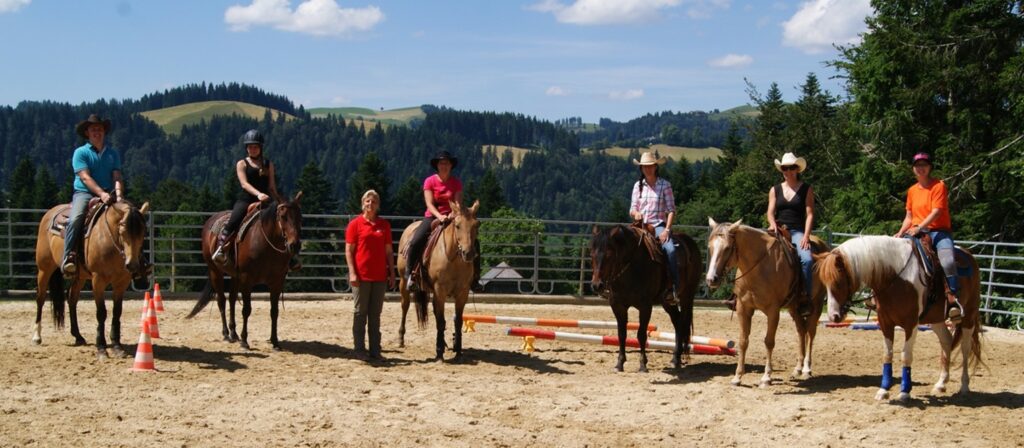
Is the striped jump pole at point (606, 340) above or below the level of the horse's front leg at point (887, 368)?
below

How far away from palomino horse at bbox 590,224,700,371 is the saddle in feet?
18.0

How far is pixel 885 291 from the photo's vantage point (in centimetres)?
823

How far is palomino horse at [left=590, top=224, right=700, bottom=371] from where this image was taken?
9422mm

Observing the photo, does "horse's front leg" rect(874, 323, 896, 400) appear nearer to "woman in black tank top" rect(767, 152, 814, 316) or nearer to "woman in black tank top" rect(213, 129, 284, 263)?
"woman in black tank top" rect(767, 152, 814, 316)

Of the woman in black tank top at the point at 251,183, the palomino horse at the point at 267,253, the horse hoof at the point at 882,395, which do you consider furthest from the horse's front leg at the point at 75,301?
the horse hoof at the point at 882,395

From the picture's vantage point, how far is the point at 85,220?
32.6 feet

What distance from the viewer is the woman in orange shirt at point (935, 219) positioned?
27.3 feet

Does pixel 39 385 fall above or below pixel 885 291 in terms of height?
below

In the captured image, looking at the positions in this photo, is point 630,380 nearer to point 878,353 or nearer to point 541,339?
point 541,339

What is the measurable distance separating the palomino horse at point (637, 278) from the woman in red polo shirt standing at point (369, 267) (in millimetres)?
2382

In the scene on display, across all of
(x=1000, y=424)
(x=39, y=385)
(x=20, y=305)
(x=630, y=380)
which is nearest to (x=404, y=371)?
(x=630, y=380)

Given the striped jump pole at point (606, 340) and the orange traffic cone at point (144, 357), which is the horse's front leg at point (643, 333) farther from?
the orange traffic cone at point (144, 357)

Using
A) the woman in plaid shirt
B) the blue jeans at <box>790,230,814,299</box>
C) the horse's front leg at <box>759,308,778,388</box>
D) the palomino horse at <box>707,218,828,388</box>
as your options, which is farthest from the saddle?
the blue jeans at <box>790,230,814,299</box>

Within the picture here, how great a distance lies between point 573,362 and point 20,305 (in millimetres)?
10310
